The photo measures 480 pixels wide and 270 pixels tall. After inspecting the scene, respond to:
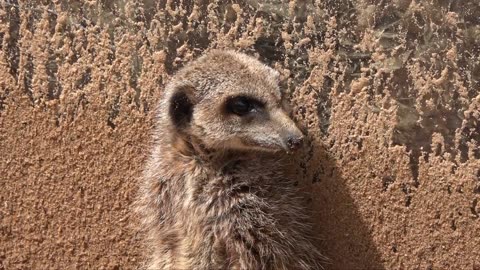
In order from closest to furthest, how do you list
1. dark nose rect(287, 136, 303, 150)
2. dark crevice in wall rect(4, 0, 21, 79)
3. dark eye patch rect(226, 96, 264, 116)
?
dark nose rect(287, 136, 303, 150) → dark eye patch rect(226, 96, 264, 116) → dark crevice in wall rect(4, 0, 21, 79)

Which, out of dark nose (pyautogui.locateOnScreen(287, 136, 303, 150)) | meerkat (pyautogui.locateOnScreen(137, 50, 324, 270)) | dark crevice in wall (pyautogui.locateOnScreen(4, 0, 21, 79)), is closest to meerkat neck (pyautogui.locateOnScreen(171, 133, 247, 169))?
meerkat (pyautogui.locateOnScreen(137, 50, 324, 270))

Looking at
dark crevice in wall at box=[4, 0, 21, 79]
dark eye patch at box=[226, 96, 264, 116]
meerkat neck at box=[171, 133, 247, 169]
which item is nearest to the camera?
dark eye patch at box=[226, 96, 264, 116]

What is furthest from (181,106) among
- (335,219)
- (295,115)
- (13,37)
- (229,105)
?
(13,37)

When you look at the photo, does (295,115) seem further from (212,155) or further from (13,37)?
(13,37)

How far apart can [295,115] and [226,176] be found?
29 cm

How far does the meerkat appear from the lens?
236 cm

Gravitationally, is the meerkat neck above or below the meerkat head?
below

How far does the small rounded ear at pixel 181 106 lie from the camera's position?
244cm

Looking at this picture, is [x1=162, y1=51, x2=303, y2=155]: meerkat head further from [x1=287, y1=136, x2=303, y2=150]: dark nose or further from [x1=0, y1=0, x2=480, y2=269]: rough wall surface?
[x1=0, y1=0, x2=480, y2=269]: rough wall surface

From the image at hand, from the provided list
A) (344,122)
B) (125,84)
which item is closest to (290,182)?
(344,122)

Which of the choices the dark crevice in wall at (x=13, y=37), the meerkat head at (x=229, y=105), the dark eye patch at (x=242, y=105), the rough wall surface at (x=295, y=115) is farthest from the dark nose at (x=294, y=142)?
the dark crevice in wall at (x=13, y=37)

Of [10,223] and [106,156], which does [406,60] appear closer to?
[106,156]

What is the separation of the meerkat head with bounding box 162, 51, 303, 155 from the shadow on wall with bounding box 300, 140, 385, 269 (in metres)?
0.24

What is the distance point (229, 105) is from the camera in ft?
7.78
